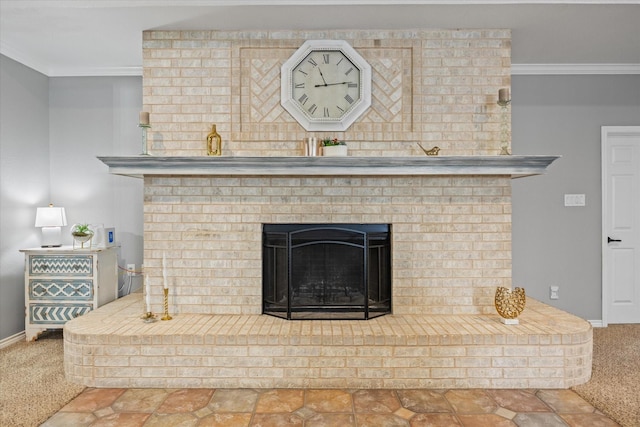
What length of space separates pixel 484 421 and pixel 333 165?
1676mm

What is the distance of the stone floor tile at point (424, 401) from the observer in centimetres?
216

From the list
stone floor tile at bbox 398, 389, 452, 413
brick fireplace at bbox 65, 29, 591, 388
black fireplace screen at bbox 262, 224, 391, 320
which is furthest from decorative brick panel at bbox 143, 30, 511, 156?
stone floor tile at bbox 398, 389, 452, 413

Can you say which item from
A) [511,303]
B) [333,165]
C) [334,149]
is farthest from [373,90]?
[511,303]

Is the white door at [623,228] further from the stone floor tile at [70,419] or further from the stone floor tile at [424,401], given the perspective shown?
the stone floor tile at [70,419]

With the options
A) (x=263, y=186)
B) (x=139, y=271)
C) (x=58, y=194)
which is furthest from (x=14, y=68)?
(x=263, y=186)

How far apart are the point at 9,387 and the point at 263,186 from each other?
2001 millimetres

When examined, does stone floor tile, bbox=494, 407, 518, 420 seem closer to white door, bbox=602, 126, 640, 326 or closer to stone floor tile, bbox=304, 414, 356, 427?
stone floor tile, bbox=304, 414, 356, 427

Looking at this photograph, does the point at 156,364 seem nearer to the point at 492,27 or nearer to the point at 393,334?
the point at 393,334

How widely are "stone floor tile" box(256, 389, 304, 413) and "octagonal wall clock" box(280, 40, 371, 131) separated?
1.74 m

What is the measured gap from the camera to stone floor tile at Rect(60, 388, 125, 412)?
217 cm

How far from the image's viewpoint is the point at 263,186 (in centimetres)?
286

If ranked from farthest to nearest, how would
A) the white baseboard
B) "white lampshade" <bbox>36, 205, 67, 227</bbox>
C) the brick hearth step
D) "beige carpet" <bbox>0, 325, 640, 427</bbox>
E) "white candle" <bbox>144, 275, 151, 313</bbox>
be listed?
"white lampshade" <bbox>36, 205, 67, 227</bbox> < the white baseboard < "white candle" <bbox>144, 275, 151, 313</bbox> < the brick hearth step < "beige carpet" <bbox>0, 325, 640, 427</bbox>

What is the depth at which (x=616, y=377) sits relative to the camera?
99.8 inches

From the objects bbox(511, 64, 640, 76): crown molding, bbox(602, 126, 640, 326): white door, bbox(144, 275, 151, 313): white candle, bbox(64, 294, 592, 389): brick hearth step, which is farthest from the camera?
bbox(602, 126, 640, 326): white door
